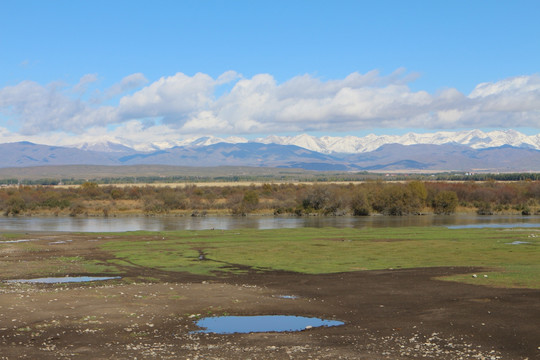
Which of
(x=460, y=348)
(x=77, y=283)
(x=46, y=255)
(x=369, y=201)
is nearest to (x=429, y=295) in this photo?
(x=460, y=348)

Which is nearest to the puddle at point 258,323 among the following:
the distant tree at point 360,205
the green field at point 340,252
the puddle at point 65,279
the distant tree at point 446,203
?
the green field at point 340,252

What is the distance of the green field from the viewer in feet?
106

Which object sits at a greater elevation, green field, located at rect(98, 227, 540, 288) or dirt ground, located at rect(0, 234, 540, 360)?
dirt ground, located at rect(0, 234, 540, 360)

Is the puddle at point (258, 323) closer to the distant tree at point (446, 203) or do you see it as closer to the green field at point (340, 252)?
the green field at point (340, 252)

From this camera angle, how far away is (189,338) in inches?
696

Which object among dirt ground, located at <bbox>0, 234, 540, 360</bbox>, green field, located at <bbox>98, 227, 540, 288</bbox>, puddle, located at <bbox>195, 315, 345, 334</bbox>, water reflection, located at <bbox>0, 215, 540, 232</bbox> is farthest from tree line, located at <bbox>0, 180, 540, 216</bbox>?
puddle, located at <bbox>195, 315, 345, 334</bbox>

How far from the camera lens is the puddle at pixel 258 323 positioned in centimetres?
1895

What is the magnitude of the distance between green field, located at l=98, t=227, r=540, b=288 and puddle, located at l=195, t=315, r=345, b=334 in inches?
385

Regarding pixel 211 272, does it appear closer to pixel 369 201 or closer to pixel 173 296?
pixel 173 296

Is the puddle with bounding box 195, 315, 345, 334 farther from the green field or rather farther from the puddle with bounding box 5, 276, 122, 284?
the puddle with bounding box 5, 276, 122, 284

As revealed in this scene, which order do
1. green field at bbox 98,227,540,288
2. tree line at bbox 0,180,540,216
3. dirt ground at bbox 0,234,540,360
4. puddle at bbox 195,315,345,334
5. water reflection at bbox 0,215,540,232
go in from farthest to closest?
1. tree line at bbox 0,180,540,216
2. water reflection at bbox 0,215,540,232
3. green field at bbox 98,227,540,288
4. puddle at bbox 195,315,345,334
5. dirt ground at bbox 0,234,540,360

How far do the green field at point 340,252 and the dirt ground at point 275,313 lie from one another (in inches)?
151

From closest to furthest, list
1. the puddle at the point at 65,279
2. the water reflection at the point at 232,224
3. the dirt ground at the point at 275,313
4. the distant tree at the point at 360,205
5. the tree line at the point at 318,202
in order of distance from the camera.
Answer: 1. the dirt ground at the point at 275,313
2. the puddle at the point at 65,279
3. the water reflection at the point at 232,224
4. the distant tree at the point at 360,205
5. the tree line at the point at 318,202

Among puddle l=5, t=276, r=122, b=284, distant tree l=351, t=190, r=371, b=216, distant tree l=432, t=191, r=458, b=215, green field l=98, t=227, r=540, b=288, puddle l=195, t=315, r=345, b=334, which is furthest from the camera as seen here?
distant tree l=432, t=191, r=458, b=215
